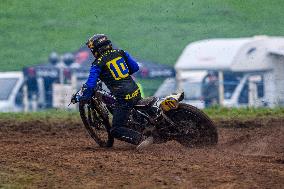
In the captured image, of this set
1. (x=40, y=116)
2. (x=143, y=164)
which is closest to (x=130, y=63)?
(x=143, y=164)

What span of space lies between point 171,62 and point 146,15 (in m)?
2.94

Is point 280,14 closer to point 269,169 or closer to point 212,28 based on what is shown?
point 212,28

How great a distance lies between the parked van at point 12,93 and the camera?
21453 millimetres

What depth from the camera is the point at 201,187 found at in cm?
908

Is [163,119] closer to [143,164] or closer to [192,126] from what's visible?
[192,126]

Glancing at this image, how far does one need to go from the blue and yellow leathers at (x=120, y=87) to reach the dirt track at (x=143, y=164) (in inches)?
10.8

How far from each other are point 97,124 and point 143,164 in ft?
8.27

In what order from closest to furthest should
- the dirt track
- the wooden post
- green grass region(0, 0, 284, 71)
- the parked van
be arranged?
1. the dirt track
2. the wooden post
3. the parked van
4. green grass region(0, 0, 284, 71)

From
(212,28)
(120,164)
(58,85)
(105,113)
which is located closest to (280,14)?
(212,28)

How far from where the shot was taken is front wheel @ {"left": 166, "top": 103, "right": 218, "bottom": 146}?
12.2 metres

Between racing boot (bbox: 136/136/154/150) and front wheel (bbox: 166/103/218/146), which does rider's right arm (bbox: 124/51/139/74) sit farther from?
racing boot (bbox: 136/136/154/150)

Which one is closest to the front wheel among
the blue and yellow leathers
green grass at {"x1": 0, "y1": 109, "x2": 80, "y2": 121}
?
the blue and yellow leathers

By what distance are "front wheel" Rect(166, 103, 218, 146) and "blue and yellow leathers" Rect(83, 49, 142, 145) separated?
→ 581mm

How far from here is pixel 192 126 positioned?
40.4 feet
